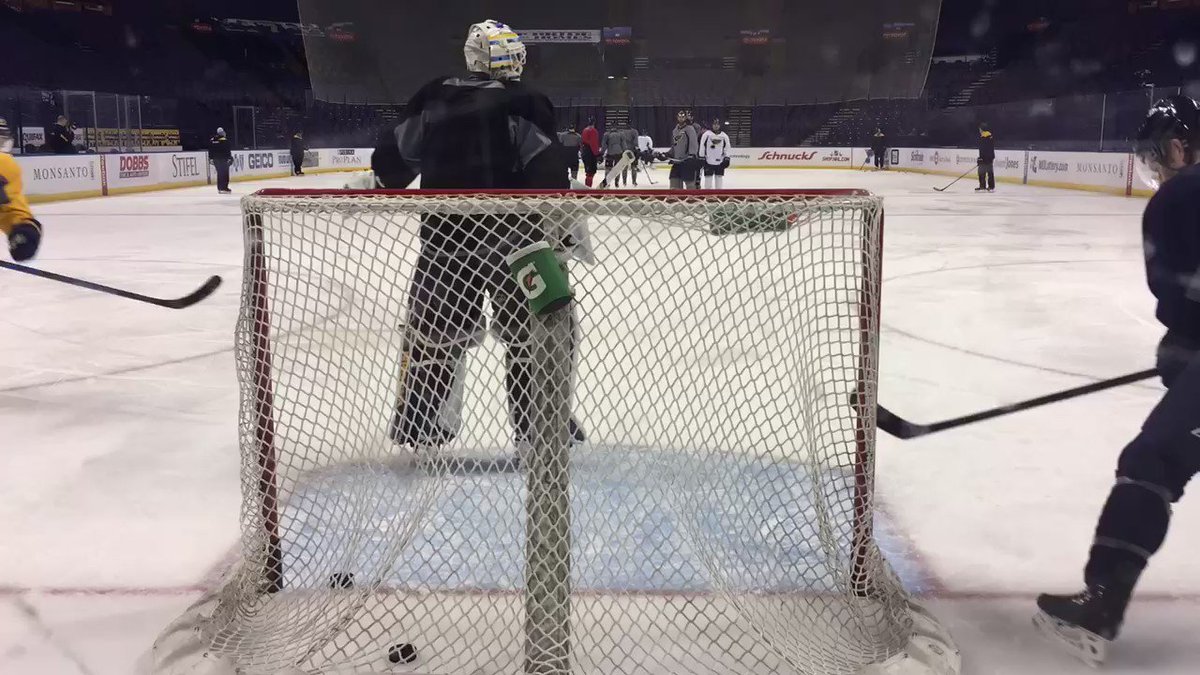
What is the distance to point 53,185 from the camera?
37.1 ft

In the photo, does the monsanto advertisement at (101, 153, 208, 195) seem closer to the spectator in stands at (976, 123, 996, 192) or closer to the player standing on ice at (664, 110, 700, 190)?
the player standing on ice at (664, 110, 700, 190)

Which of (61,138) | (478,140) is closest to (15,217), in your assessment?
(478,140)

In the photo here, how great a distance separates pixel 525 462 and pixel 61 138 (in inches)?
482

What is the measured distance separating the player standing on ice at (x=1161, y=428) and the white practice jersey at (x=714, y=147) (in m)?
8.90

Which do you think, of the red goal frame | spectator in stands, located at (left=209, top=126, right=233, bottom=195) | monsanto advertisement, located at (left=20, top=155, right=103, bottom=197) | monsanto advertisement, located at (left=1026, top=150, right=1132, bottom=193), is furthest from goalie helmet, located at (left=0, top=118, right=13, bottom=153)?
monsanto advertisement, located at (left=1026, top=150, right=1132, bottom=193)

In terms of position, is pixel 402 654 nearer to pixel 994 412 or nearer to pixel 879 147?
pixel 994 412

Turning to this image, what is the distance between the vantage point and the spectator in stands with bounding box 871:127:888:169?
63.9 feet

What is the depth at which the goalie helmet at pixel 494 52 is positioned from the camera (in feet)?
7.11

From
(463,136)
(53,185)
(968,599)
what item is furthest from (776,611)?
(53,185)

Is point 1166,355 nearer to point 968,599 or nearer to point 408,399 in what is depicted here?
point 968,599

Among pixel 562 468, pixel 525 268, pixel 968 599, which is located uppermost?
pixel 525 268

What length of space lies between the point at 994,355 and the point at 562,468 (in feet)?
9.48

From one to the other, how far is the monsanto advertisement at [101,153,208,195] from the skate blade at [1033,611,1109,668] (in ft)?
43.0

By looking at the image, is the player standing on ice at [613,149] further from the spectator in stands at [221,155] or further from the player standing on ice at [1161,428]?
the player standing on ice at [1161,428]
